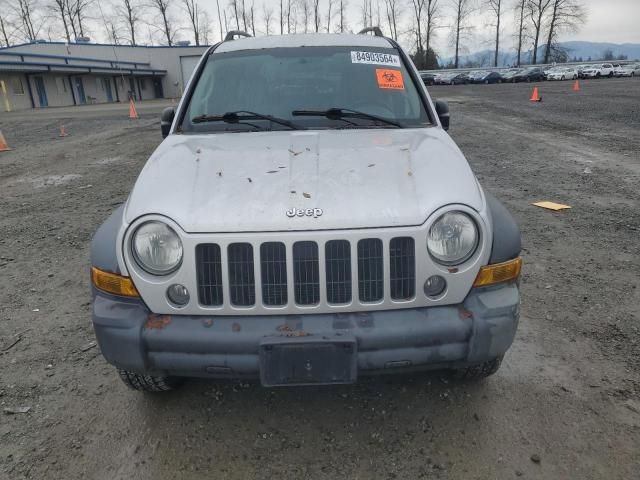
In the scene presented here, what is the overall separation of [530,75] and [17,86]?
46.2 meters

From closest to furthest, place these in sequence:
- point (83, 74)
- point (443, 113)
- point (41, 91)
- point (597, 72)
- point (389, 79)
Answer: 1. point (389, 79)
2. point (443, 113)
3. point (41, 91)
4. point (83, 74)
5. point (597, 72)

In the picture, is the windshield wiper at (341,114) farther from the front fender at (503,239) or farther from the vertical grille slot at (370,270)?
the vertical grille slot at (370,270)

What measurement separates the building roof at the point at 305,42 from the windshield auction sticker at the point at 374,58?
16cm

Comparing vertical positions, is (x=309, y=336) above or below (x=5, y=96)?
below

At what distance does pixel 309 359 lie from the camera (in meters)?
2.02

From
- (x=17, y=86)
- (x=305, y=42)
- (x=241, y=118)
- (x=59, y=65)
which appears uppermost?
(x=59, y=65)

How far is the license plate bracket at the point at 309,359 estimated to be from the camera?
6.57ft

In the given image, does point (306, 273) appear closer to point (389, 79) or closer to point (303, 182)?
point (303, 182)

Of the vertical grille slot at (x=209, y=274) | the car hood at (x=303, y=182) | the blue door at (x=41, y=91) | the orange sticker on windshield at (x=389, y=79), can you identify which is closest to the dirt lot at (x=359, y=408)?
the vertical grille slot at (x=209, y=274)

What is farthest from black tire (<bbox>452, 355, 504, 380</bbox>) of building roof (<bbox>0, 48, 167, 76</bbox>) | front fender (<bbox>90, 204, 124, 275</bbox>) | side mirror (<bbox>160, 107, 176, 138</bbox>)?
building roof (<bbox>0, 48, 167, 76</bbox>)

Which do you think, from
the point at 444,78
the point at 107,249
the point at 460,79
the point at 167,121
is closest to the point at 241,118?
the point at 167,121

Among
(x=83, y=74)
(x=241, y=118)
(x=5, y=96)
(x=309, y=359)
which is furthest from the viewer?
(x=83, y=74)

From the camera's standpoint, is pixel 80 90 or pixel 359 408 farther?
pixel 80 90

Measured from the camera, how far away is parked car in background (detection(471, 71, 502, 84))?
51.4 metres
